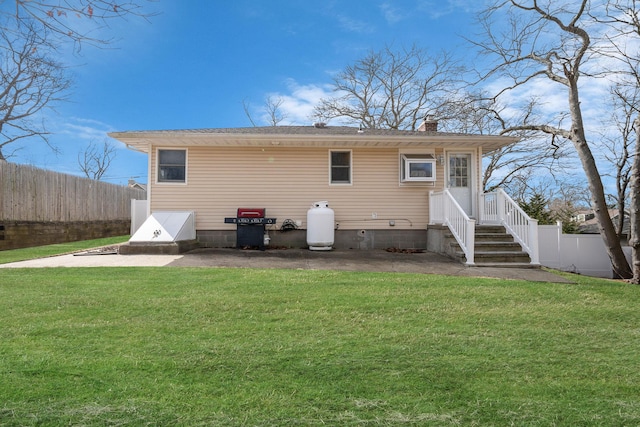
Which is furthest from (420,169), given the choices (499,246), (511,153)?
(511,153)

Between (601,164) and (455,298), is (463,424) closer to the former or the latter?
(455,298)

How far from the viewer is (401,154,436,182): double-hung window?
1027 centimetres

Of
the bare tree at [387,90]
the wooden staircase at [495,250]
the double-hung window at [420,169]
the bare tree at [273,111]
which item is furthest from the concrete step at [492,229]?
the bare tree at [273,111]

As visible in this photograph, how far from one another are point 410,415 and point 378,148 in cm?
894

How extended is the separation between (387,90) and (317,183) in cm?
1378

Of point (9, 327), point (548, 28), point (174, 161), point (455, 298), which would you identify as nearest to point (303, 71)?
point (174, 161)

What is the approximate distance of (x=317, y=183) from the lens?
1048 centimetres

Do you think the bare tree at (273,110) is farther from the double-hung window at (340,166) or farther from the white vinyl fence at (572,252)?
the white vinyl fence at (572,252)

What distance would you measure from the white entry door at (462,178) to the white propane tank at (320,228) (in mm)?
3572

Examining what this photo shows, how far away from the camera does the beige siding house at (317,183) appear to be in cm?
1029

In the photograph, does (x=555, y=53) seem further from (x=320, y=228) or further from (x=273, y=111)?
(x=273, y=111)

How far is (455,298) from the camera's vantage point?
15.9 feet

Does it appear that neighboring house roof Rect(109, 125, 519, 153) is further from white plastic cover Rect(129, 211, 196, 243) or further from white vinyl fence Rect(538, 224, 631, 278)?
white vinyl fence Rect(538, 224, 631, 278)

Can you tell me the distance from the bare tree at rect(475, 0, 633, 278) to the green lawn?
16.2 feet
